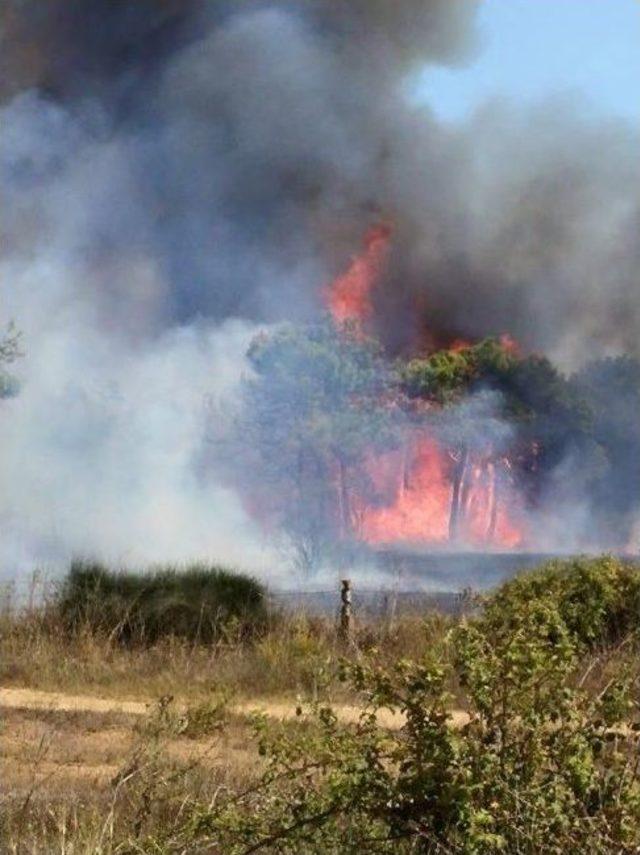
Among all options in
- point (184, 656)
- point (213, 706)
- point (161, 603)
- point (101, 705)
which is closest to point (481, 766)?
point (213, 706)

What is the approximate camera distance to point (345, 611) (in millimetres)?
17891

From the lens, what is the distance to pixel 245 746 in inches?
409

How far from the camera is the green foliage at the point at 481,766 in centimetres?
474

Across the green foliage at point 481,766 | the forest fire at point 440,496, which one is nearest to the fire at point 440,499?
the forest fire at point 440,496

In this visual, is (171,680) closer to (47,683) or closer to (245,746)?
(47,683)

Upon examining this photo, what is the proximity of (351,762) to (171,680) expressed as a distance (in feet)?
30.5

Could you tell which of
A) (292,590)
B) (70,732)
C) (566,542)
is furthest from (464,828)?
(566,542)

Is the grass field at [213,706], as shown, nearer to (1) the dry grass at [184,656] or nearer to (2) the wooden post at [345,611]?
(1) the dry grass at [184,656]

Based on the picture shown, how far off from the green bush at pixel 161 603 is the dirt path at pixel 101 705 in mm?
2568

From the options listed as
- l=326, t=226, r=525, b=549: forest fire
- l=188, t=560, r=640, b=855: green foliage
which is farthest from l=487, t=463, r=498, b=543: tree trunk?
l=188, t=560, r=640, b=855: green foliage

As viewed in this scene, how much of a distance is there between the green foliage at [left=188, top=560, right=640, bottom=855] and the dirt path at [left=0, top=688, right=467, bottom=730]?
21.3ft

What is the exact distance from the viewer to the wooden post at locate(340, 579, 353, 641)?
17.3 m

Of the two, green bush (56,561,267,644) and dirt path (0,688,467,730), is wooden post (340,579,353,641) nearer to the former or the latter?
green bush (56,561,267,644)

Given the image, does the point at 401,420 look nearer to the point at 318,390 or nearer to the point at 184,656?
the point at 318,390
